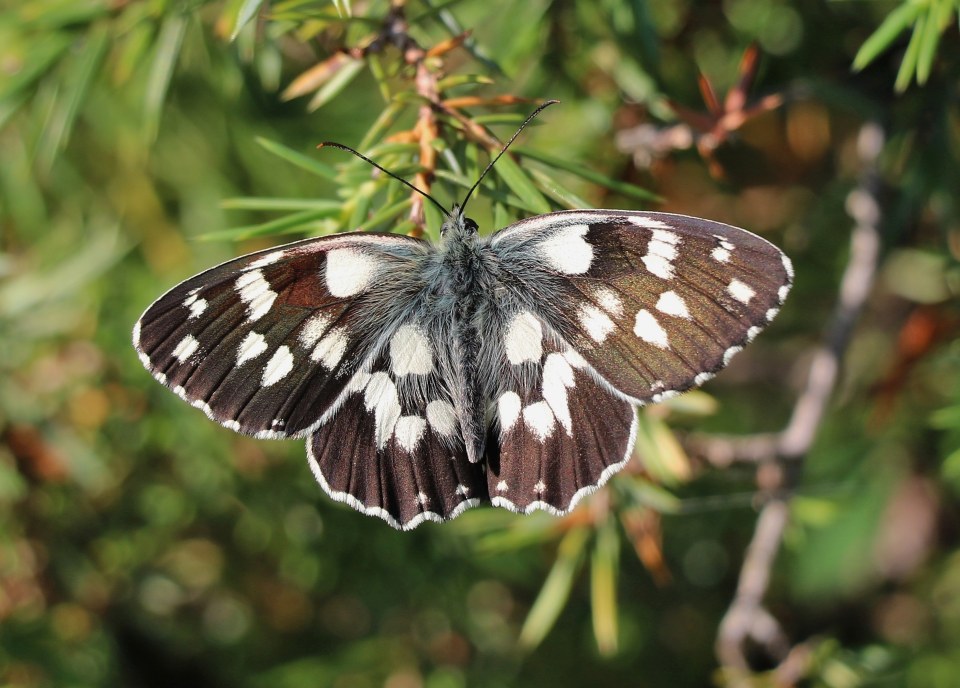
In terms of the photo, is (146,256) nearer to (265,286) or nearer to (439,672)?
(265,286)

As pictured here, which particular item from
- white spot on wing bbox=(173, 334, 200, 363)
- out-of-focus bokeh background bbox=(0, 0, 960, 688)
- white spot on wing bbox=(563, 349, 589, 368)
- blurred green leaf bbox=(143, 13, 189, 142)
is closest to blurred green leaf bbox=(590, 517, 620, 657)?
out-of-focus bokeh background bbox=(0, 0, 960, 688)

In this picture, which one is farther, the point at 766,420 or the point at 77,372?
the point at 766,420

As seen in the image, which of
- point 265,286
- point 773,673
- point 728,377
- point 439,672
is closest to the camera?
point 265,286

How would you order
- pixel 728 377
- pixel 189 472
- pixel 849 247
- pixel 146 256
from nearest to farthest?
pixel 849 247, pixel 189 472, pixel 146 256, pixel 728 377

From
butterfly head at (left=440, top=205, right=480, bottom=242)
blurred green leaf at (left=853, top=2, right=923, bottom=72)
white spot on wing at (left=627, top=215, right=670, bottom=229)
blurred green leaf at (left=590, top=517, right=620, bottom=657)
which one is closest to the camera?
blurred green leaf at (left=853, top=2, right=923, bottom=72)

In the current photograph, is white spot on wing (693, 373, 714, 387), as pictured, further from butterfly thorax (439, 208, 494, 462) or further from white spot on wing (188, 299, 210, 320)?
white spot on wing (188, 299, 210, 320)

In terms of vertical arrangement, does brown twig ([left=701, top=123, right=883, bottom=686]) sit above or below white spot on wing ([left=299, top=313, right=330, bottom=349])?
below

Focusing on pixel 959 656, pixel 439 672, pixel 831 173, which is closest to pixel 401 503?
pixel 439 672
